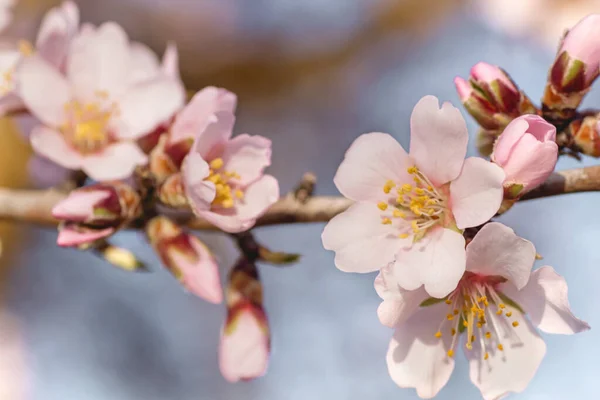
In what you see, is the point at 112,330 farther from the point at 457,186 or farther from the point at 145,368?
the point at 457,186

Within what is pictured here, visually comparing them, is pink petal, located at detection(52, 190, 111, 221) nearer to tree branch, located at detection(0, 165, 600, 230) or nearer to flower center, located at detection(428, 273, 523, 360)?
tree branch, located at detection(0, 165, 600, 230)

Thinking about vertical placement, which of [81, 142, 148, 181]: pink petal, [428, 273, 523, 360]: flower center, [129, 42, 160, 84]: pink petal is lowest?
[428, 273, 523, 360]: flower center

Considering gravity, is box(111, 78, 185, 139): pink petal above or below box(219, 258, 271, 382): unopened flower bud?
above


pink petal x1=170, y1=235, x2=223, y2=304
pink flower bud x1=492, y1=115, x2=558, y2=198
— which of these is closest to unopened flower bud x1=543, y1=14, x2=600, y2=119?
pink flower bud x1=492, y1=115, x2=558, y2=198

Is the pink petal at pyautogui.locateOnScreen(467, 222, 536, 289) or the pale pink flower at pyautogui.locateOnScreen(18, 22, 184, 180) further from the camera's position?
the pale pink flower at pyautogui.locateOnScreen(18, 22, 184, 180)

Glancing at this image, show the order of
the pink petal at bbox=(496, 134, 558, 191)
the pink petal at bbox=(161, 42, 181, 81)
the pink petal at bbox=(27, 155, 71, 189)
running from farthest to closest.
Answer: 1. the pink petal at bbox=(27, 155, 71, 189)
2. the pink petal at bbox=(161, 42, 181, 81)
3. the pink petal at bbox=(496, 134, 558, 191)

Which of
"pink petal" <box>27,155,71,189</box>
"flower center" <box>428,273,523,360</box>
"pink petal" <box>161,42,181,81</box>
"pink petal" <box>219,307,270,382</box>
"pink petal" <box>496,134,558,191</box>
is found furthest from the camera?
"pink petal" <box>27,155,71,189</box>

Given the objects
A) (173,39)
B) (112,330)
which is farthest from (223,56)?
(112,330)
